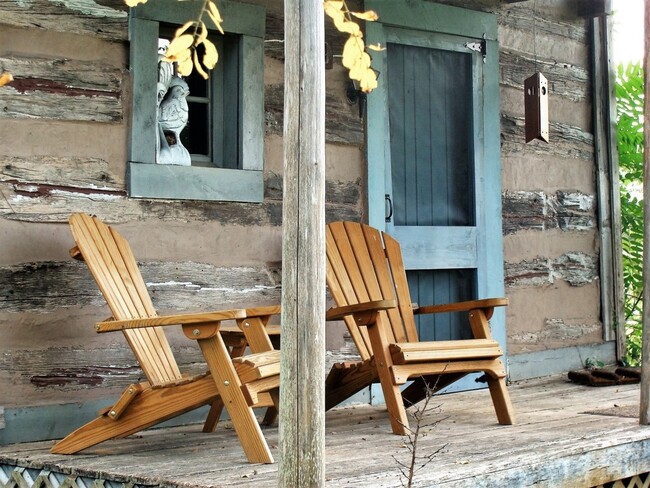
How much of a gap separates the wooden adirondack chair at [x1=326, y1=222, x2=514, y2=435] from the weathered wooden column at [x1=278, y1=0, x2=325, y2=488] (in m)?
0.95

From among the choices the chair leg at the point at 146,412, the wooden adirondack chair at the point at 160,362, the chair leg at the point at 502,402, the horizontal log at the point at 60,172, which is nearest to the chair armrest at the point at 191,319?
the wooden adirondack chair at the point at 160,362

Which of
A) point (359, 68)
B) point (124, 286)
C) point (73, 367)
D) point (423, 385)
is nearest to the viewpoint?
point (359, 68)

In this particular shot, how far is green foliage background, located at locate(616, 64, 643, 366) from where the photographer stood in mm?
7469

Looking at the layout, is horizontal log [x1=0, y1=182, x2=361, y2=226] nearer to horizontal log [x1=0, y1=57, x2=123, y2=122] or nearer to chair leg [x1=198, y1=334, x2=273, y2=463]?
horizontal log [x1=0, y1=57, x2=123, y2=122]

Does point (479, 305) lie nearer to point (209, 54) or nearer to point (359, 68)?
point (359, 68)

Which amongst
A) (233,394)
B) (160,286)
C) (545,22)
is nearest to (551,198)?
(545,22)

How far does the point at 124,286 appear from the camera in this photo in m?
4.32

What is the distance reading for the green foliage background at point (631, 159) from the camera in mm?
7469

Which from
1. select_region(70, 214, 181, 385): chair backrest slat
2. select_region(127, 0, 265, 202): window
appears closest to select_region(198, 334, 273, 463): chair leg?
select_region(70, 214, 181, 385): chair backrest slat

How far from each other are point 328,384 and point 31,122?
1719mm

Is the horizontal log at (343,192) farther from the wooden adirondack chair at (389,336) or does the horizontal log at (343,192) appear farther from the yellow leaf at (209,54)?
the yellow leaf at (209,54)

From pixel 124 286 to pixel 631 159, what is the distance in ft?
14.7

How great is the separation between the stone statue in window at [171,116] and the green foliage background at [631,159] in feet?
12.4

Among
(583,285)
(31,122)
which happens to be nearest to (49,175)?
(31,122)
